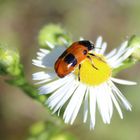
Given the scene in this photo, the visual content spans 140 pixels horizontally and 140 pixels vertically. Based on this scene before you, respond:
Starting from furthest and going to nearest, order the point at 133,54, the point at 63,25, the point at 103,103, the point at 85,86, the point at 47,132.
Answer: the point at 63,25, the point at 47,132, the point at 133,54, the point at 85,86, the point at 103,103

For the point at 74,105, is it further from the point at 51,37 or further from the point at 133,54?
the point at 51,37

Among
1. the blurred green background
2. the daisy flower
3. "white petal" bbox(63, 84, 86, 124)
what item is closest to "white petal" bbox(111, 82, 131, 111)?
the daisy flower

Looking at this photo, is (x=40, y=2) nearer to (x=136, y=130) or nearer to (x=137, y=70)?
(x=137, y=70)

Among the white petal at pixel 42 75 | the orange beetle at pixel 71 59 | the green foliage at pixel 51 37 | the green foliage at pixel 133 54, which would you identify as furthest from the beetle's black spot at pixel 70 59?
the green foliage at pixel 51 37

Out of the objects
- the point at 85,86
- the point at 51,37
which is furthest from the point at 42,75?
the point at 51,37

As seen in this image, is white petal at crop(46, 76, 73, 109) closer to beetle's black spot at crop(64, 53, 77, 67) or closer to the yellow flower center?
the yellow flower center
